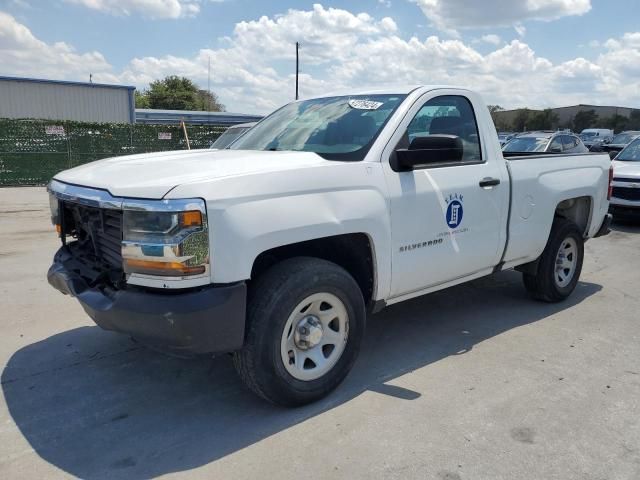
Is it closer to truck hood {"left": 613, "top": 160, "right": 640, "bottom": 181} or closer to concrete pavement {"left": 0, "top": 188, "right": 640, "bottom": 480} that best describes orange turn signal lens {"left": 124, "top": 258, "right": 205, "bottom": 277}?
concrete pavement {"left": 0, "top": 188, "right": 640, "bottom": 480}

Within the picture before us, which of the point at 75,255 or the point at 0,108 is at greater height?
the point at 0,108

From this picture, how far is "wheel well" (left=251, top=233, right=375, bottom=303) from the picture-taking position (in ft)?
10.9

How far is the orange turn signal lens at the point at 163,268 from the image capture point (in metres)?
2.77

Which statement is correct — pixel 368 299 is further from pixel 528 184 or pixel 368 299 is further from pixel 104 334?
pixel 104 334

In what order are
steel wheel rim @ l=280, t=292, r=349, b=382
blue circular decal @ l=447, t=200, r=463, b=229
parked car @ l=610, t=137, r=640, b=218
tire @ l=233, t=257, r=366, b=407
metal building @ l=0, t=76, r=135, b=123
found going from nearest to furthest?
1. tire @ l=233, t=257, r=366, b=407
2. steel wheel rim @ l=280, t=292, r=349, b=382
3. blue circular decal @ l=447, t=200, r=463, b=229
4. parked car @ l=610, t=137, r=640, b=218
5. metal building @ l=0, t=76, r=135, b=123

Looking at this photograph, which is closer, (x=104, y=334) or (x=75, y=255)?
(x=75, y=255)

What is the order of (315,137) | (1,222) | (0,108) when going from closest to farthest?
1. (315,137)
2. (1,222)
3. (0,108)

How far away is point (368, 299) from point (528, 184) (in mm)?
1971

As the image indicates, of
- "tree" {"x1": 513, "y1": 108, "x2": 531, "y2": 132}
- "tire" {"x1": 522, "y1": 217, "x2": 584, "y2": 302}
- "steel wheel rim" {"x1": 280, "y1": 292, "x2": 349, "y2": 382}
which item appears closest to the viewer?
"steel wheel rim" {"x1": 280, "y1": 292, "x2": 349, "y2": 382}

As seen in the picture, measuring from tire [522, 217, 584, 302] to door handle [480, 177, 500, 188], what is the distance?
128 cm

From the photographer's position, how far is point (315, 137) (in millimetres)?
4004

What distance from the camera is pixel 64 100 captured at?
2609 centimetres

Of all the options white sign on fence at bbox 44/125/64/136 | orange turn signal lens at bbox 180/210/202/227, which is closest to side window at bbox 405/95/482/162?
orange turn signal lens at bbox 180/210/202/227

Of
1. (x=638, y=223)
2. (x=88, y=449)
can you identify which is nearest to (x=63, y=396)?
(x=88, y=449)
